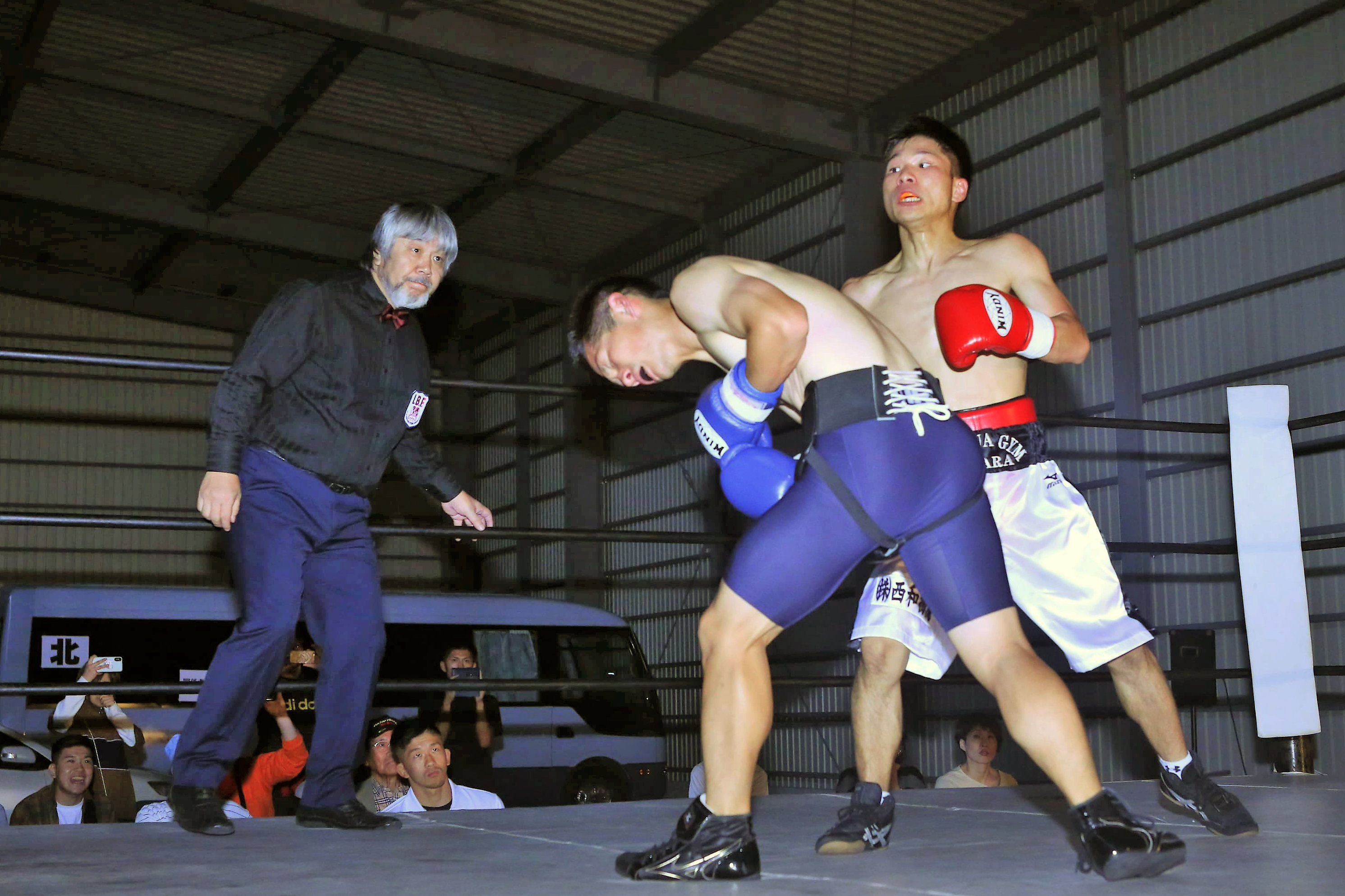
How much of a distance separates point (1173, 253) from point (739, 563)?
317 inches

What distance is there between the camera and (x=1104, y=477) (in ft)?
31.7

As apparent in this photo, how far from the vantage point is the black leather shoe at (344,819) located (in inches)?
103

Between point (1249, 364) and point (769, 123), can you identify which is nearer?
point (1249, 364)

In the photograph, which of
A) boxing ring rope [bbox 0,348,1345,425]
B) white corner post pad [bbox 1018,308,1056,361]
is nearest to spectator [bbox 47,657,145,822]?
boxing ring rope [bbox 0,348,1345,425]

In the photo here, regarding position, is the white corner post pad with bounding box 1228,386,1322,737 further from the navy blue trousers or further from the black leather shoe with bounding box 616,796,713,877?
the navy blue trousers

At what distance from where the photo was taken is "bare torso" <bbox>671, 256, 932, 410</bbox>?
2.02 meters

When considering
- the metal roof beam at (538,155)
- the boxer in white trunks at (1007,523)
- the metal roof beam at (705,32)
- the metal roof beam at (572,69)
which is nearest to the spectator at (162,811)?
the boxer in white trunks at (1007,523)

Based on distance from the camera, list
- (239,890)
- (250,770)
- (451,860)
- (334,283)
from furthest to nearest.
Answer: (250,770) < (334,283) < (451,860) < (239,890)

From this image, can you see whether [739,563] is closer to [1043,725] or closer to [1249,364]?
[1043,725]

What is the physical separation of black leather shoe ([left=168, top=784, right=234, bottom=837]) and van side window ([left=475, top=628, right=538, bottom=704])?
8.34m

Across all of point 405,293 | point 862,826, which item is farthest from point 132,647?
point 862,826

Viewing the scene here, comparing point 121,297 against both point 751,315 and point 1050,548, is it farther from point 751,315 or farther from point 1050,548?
point 751,315

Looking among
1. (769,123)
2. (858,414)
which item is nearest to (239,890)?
(858,414)

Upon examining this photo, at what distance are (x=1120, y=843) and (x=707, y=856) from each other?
0.56 m
